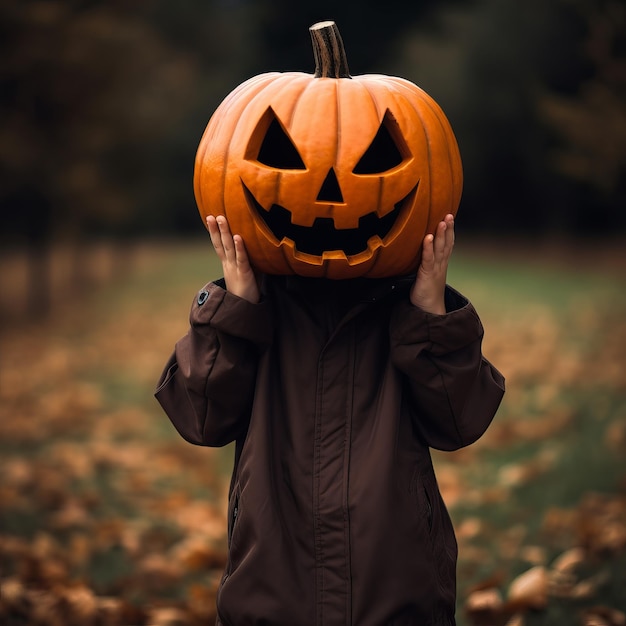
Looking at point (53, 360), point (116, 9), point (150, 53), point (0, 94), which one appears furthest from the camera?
point (150, 53)

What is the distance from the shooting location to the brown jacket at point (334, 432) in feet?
7.35


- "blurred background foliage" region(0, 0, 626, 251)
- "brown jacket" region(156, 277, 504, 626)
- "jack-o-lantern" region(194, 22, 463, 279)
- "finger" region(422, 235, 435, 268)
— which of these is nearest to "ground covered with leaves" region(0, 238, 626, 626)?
"brown jacket" region(156, 277, 504, 626)

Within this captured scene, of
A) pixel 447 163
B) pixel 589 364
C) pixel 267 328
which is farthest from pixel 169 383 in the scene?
pixel 589 364

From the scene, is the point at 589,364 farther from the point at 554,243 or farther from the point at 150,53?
the point at 554,243

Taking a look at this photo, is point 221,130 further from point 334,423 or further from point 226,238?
point 334,423

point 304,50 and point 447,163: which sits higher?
point 304,50

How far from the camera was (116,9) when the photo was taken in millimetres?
13883

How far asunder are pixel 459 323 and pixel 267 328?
0.57 m

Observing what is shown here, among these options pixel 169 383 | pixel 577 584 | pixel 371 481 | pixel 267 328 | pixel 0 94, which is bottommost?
pixel 577 584

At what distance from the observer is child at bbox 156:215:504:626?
224 cm

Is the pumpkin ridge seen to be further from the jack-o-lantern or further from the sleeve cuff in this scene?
the sleeve cuff

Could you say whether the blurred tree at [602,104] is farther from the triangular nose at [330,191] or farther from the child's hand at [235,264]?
the child's hand at [235,264]

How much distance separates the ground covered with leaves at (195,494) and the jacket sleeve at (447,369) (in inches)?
48.4

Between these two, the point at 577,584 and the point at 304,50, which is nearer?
the point at 577,584
